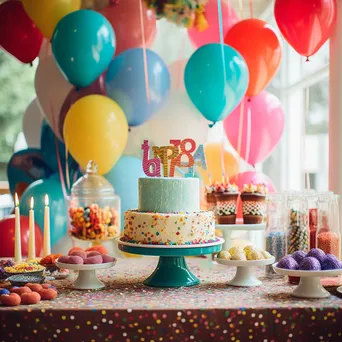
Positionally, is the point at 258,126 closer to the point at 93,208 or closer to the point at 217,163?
the point at 217,163

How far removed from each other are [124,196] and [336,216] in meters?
1.85

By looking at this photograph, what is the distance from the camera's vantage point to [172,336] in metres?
1.94

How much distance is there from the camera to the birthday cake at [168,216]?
2.24m

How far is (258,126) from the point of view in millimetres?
4137

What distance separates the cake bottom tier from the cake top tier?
5cm

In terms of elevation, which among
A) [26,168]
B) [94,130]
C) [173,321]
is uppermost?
[94,130]

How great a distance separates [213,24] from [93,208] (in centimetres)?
148

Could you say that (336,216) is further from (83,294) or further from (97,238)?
(97,238)

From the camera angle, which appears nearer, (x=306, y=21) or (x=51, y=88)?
(x=306, y=21)

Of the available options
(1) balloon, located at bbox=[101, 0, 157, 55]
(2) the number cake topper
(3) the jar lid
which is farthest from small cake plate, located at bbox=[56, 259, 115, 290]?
(1) balloon, located at bbox=[101, 0, 157, 55]

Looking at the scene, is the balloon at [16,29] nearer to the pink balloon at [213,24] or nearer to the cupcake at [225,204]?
the pink balloon at [213,24]

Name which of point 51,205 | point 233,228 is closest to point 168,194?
point 233,228

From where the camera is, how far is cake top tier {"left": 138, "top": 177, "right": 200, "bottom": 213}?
90.6 inches

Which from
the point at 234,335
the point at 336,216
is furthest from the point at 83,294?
the point at 336,216
